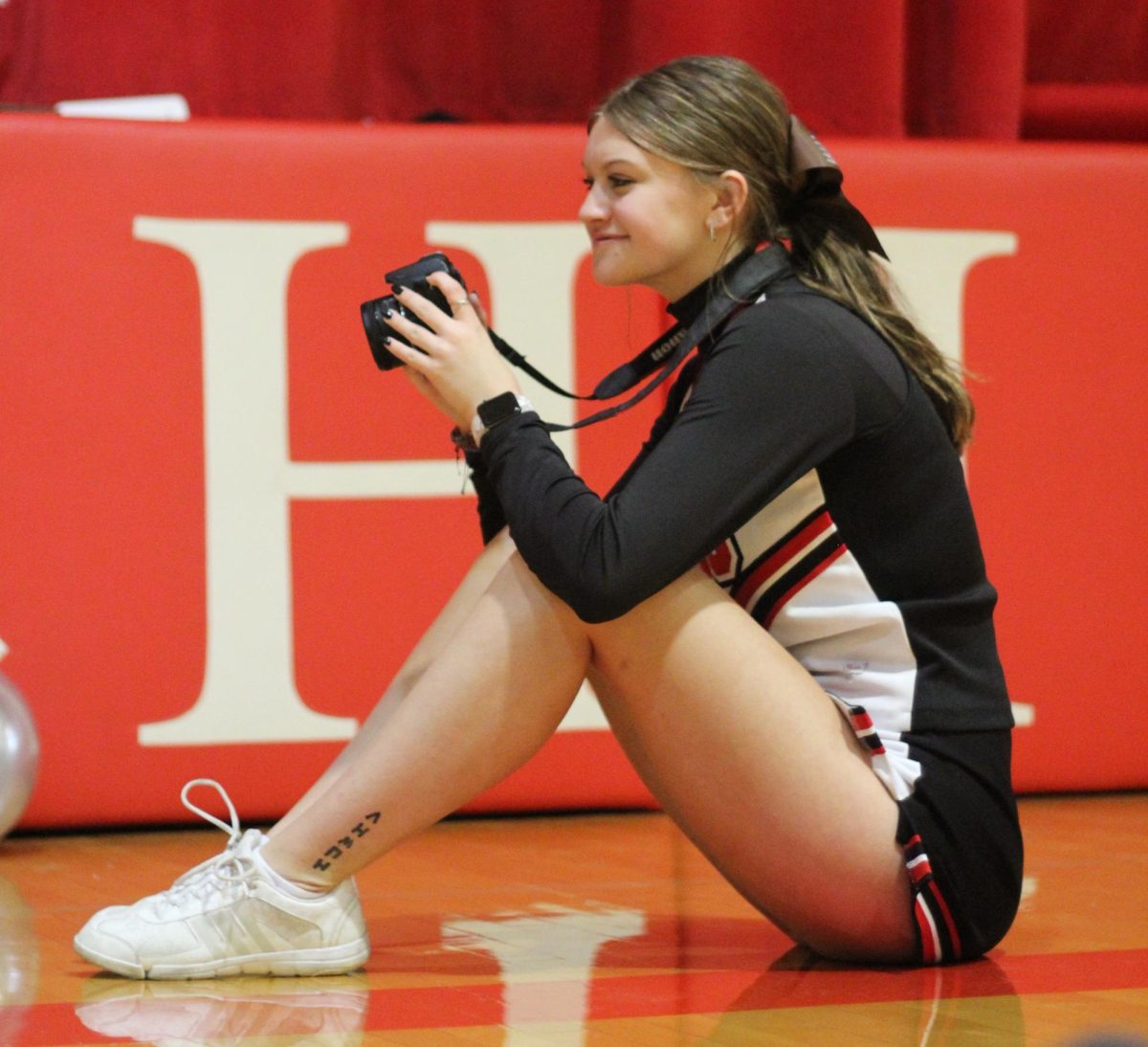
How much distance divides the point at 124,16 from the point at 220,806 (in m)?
1.10

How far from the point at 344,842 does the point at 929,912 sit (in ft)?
1.40

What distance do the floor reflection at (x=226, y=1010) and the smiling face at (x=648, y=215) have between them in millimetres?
590

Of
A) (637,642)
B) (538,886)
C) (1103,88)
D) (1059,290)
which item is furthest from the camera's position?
(1103,88)

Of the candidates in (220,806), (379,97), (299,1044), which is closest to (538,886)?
(220,806)

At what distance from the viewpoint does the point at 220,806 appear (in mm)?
2125

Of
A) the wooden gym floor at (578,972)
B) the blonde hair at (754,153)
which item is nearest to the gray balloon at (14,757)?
the wooden gym floor at (578,972)

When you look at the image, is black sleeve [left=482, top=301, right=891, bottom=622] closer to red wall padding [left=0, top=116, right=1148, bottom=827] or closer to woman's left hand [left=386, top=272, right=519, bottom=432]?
woman's left hand [left=386, top=272, right=519, bottom=432]

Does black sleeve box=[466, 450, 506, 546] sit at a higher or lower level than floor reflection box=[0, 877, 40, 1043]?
higher

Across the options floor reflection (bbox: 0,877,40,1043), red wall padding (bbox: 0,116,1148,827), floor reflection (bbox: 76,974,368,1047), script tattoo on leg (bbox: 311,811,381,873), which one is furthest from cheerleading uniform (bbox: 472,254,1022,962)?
red wall padding (bbox: 0,116,1148,827)

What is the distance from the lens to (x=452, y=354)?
1286 mm

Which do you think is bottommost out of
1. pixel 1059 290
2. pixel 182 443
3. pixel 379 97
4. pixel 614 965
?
pixel 614 965

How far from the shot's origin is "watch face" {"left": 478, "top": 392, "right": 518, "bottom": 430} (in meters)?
1.25

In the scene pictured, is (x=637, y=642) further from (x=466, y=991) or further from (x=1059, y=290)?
(x=1059, y=290)

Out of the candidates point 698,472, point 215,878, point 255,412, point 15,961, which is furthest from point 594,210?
point 255,412
